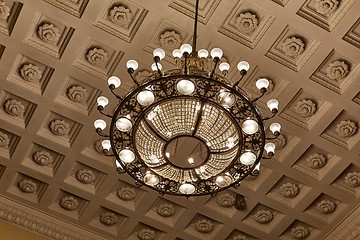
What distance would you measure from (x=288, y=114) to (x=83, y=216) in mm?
3557

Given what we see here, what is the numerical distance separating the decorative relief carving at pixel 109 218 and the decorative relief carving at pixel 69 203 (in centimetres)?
44

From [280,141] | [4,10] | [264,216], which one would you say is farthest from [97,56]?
[264,216]

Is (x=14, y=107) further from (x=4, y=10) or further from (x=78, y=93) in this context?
(x=4, y=10)

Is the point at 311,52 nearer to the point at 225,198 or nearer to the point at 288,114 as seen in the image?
the point at 288,114

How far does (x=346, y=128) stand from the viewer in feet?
28.5

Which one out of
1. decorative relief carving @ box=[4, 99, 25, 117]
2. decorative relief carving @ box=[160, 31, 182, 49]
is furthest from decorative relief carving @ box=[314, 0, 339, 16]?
decorative relief carving @ box=[4, 99, 25, 117]

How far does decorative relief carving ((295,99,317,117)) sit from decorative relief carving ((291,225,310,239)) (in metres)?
2.23

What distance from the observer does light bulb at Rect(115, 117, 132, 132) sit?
6164mm

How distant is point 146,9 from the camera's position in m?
7.71

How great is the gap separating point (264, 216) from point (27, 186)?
351cm

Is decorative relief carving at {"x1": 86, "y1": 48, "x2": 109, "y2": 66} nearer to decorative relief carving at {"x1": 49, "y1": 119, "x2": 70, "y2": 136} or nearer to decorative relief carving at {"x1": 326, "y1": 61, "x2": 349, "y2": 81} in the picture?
decorative relief carving at {"x1": 49, "y1": 119, "x2": 70, "y2": 136}

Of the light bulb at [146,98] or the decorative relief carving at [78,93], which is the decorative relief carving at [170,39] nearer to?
the decorative relief carving at [78,93]

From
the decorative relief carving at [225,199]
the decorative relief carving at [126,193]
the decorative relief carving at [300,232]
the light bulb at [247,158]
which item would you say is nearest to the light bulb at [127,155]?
the light bulb at [247,158]

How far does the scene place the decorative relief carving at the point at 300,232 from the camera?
10062mm
